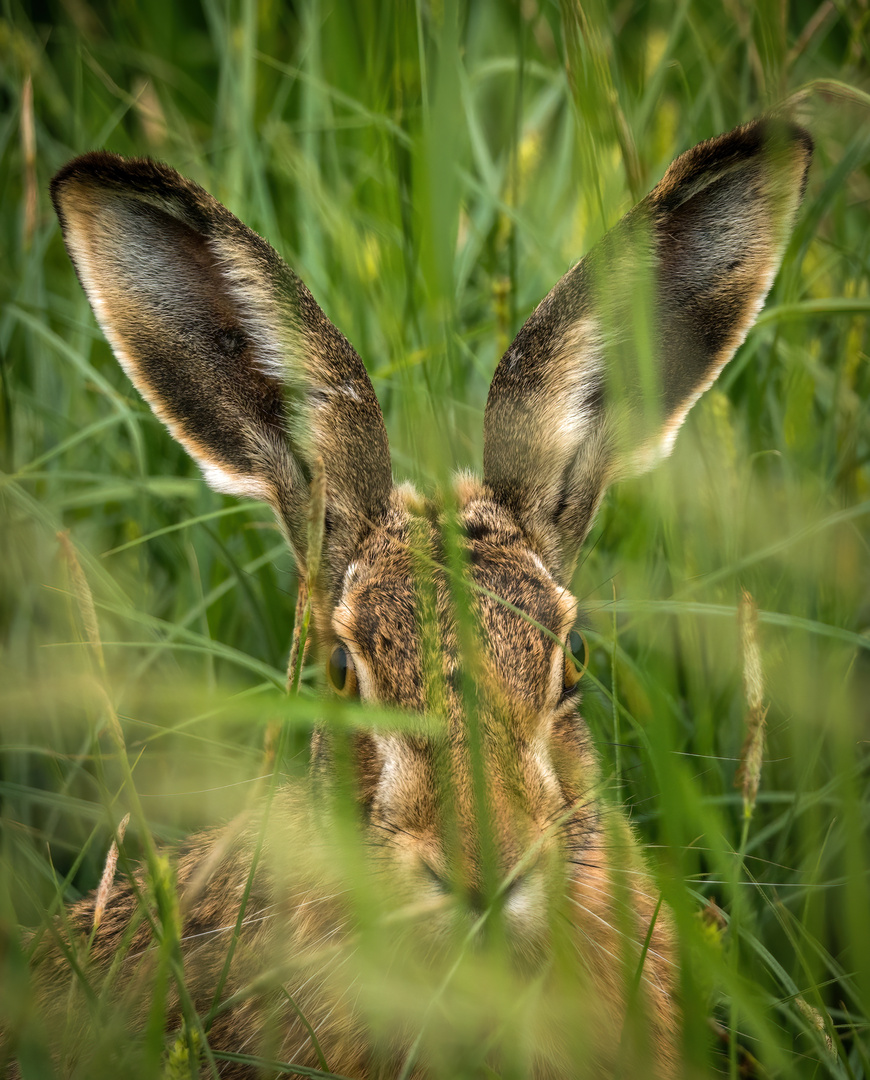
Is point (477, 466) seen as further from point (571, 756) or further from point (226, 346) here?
point (571, 756)

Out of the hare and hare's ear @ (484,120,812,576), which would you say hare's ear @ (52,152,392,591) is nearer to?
the hare

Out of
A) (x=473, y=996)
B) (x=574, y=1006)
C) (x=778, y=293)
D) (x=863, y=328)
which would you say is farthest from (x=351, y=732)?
(x=778, y=293)

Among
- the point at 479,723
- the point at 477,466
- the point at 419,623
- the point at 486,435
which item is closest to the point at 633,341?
the point at 486,435

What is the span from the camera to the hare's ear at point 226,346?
260 centimetres

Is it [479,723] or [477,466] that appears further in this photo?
[477,466]

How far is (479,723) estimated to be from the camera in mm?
1963

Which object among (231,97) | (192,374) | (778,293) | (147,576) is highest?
(231,97)

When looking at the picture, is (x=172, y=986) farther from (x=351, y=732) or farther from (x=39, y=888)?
(x=351, y=732)

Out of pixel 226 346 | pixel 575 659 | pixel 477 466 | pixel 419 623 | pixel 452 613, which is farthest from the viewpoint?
pixel 477 466

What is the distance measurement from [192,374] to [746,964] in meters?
2.10

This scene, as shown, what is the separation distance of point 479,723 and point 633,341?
3.66 ft

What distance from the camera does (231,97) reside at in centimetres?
491

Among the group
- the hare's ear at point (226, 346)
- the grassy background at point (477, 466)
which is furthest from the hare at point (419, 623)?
the grassy background at point (477, 466)

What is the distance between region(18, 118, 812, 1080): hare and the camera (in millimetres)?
2053
